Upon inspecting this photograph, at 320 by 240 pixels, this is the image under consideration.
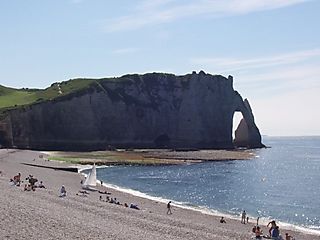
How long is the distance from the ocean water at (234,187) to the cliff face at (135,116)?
114 ft

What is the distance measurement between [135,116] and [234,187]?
2587 inches

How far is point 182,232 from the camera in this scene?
26984 millimetres

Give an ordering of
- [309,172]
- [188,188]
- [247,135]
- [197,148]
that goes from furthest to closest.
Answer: [247,135] → [197,148] → [309,172] → [188,188]

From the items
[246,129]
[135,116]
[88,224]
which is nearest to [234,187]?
[88,224]

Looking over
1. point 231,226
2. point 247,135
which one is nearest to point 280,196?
point 231,226

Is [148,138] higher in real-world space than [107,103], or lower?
lower

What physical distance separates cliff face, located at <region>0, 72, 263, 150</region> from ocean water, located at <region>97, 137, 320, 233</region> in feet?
114

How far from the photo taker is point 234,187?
2569 inches

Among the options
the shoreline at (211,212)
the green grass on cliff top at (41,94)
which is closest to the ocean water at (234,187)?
the shoreline at (211,212)

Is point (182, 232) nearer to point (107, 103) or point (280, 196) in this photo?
point (280, 196)

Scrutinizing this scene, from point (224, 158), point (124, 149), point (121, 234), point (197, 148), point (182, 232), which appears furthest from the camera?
point (197, 148)

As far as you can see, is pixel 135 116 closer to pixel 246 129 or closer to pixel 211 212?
pixel 246 129

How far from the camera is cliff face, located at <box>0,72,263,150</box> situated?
115688 mm

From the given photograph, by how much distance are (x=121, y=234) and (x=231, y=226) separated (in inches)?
591
